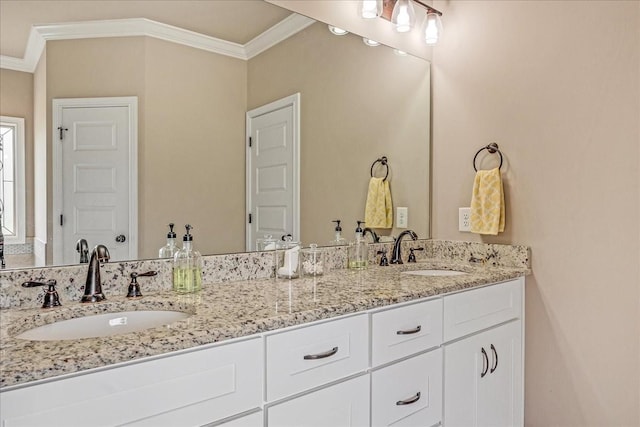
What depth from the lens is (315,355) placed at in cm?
114

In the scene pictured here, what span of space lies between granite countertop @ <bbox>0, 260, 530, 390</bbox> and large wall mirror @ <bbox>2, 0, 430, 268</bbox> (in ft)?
0.84

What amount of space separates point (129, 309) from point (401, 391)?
86cm

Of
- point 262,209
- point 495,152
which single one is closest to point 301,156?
point 262,209

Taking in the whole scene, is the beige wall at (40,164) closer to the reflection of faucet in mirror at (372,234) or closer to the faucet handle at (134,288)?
the faucet handle at (134,288)

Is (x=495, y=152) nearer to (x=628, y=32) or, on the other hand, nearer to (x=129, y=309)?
(x=628, y=32)

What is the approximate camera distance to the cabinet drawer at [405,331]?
4.27ft

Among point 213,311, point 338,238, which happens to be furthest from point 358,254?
point 213,311

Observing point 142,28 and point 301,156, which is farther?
point 301,156

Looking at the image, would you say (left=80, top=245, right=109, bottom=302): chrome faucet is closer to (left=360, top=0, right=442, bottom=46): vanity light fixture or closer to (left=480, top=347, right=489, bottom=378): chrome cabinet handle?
(left=480, top=347, right=489, bottom=378): chrome cabinet handle

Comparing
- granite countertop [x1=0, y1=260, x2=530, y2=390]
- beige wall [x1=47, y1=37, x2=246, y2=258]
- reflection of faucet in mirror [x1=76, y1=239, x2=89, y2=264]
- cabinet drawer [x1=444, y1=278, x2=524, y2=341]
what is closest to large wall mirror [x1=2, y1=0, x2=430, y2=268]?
beige wall [x1=47, y1=37, x2=246, y2=258]

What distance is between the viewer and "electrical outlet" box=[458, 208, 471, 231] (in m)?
2.17

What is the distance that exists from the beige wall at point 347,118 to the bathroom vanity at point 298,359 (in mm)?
369

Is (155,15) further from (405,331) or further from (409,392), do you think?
(409,392)

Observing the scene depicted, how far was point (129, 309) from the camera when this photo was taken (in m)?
1.20
